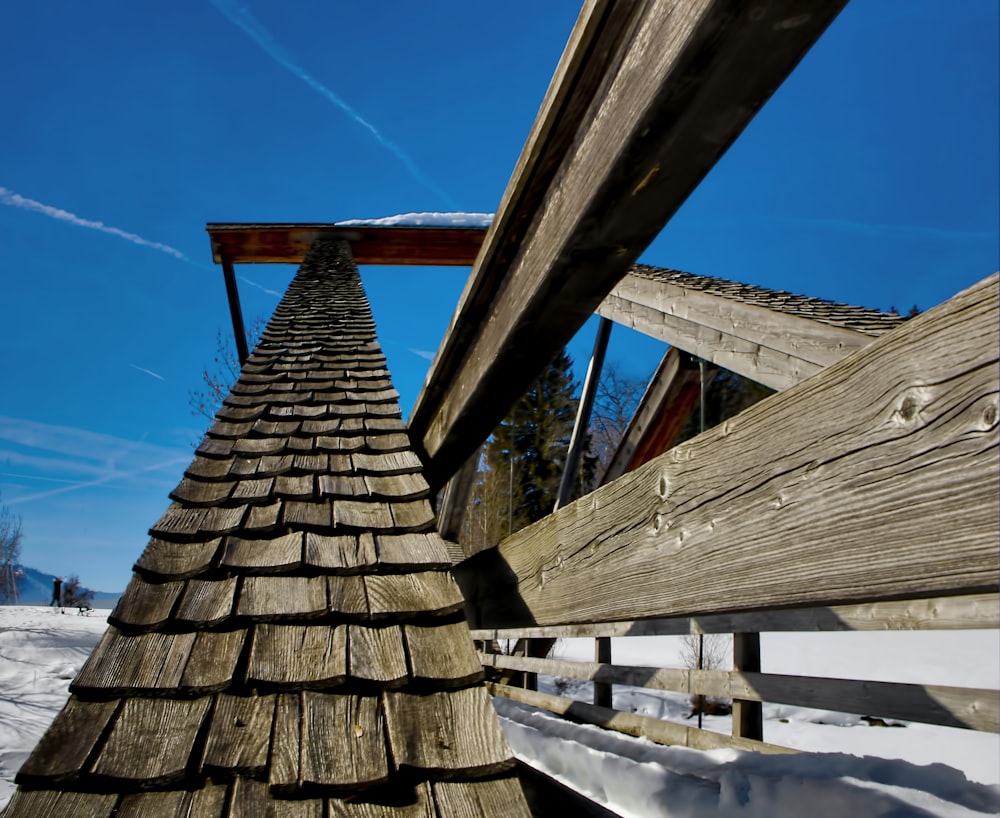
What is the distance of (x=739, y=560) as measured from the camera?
49.4 inches

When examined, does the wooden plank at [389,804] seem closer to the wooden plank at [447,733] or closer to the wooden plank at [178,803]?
the wooden plank at [447,733]

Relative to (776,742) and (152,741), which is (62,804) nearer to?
(152,741)

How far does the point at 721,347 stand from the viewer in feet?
14.8

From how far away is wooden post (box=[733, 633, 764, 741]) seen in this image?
126 inches

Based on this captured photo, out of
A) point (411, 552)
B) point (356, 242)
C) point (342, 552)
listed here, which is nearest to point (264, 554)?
point (342, 552)

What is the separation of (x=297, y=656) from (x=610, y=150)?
4.28 feet

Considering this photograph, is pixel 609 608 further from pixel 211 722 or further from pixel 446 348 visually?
pixel 446 348

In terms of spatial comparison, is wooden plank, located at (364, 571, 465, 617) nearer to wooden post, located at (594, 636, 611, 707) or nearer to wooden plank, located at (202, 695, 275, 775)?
wooden plank, located at (202, 695, 275, 775)

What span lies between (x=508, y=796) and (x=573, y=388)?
22767 mm

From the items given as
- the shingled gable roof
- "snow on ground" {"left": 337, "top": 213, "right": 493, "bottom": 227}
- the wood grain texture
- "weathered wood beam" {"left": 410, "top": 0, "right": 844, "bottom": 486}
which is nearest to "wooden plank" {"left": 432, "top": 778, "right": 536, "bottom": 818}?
the shingled gable roof

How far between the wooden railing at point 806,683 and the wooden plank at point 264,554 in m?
1.07

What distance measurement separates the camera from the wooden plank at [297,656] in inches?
54.7

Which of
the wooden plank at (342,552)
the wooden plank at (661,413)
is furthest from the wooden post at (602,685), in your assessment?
the wooden plank at (342,552)

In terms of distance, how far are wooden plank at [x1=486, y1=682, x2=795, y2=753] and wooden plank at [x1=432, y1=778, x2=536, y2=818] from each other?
1.69 meters
